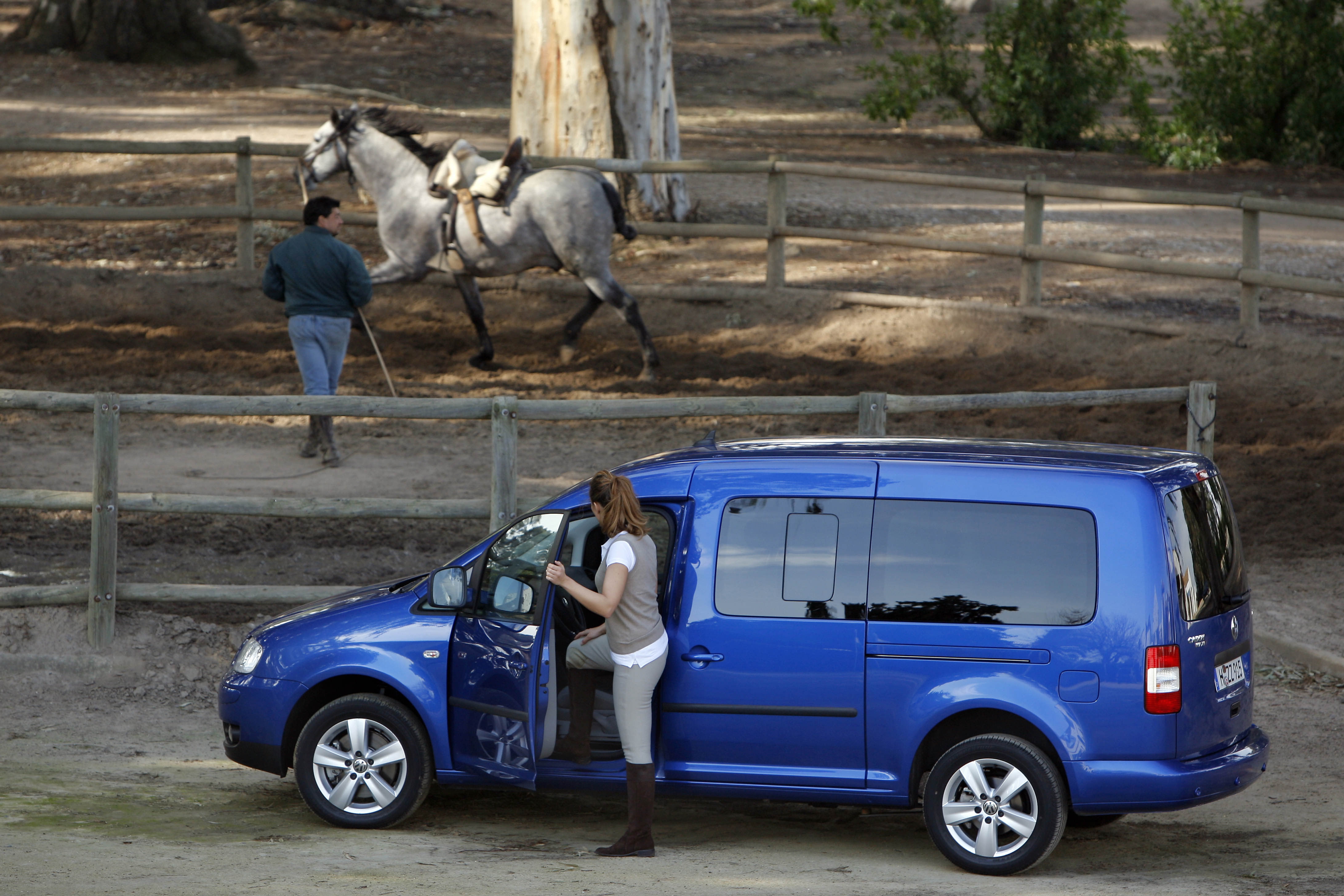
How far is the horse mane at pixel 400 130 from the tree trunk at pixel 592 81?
11.8 feet

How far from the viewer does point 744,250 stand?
17.6 metres

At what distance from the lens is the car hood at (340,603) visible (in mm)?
6059

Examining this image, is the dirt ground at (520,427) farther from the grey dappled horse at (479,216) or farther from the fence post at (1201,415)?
the fence post at (1201,415)

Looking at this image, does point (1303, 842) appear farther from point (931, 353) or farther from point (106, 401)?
point (931, 353)

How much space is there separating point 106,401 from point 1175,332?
9068 millimetres

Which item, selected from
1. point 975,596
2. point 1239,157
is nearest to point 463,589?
point 975,596

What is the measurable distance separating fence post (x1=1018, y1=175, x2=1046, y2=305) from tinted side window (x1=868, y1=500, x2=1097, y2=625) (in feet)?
30.6

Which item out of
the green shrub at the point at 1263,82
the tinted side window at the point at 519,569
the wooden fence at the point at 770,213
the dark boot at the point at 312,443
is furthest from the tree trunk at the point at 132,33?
the tinted side window at the point at 519,569

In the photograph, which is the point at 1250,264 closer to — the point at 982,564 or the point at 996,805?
the point at 982,564

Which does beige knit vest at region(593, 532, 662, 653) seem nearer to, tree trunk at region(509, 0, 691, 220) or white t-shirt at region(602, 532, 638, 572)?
white t-shirt at region(602, 532, 638, 572)

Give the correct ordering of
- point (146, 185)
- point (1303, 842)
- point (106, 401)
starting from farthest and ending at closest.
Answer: point (146, 185), point (106, 401), point (1303, 842)

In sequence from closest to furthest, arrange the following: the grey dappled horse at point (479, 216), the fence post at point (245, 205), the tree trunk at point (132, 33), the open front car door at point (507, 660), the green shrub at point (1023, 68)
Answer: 1. the open front car door at point (507, 660)
2. the grey dappled horse at point (479, 216)
3. the fence post at point (245, 205)
4. the green shrub at point (1023, 68)
5. the tree trunk at point (132, 33)

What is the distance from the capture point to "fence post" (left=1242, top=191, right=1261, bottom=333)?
12781 millimetres

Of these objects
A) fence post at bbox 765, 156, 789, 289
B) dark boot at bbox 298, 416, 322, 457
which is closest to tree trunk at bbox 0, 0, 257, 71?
A: fence post at bbox 765, 156, 789, 289
